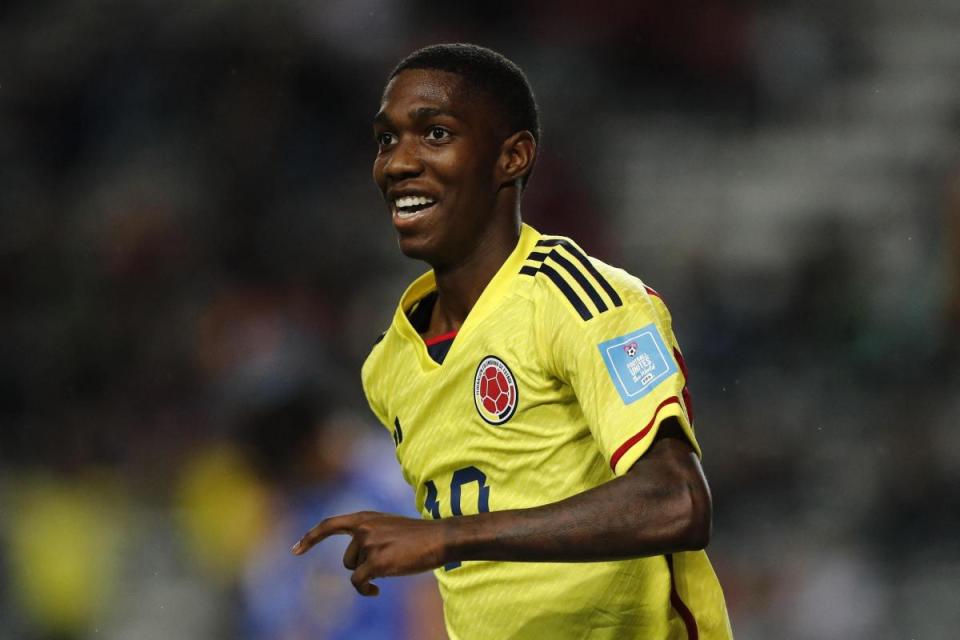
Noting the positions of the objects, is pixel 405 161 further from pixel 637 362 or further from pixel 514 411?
pixel 637 362

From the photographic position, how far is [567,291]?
2.38 meters

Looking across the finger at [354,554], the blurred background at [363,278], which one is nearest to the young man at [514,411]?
the finger at [354,554]

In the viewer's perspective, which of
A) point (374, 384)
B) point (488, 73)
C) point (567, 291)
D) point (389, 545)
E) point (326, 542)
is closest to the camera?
point (389, 545)

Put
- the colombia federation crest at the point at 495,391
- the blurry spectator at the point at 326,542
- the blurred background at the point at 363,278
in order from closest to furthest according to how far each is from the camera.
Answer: the colombia federation crest at the point at 495,391
the blurry spectator at the point at 326,542
the blurred background at the point at 363,278

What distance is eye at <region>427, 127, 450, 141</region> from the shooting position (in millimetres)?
2631

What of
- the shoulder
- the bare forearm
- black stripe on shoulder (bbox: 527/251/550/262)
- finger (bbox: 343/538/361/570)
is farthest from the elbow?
black stripe on shoulder (bbox: 527/251/550/262)

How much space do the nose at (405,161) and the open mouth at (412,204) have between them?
0.05m

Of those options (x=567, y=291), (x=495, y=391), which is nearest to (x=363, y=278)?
(x=495, y=391)

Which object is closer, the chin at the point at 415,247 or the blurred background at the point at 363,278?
the chin at the point at 415,247

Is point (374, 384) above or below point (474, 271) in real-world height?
below

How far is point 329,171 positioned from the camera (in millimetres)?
6918

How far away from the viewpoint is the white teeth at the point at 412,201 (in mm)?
2658

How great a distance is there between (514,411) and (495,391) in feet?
0.19

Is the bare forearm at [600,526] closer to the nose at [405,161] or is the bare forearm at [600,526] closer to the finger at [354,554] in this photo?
the finger at [354,554]
